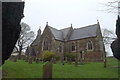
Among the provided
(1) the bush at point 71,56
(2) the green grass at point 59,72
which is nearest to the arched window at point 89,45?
(1) the bush at point 71,56

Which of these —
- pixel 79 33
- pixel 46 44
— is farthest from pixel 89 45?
pixel 46 44

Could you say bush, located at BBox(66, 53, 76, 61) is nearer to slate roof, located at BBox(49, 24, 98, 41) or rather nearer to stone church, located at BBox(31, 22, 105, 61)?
stone church, located at BBox(31, 22, 105, 61)

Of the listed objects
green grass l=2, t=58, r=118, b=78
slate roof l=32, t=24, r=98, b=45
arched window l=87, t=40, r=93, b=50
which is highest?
slate roof l=32, t=24, r=98, b=45

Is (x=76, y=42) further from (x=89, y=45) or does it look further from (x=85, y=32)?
(x=89, y=45)

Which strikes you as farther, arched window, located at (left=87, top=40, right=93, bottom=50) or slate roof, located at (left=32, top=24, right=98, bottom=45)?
slate roof, located at (left=32, top=24, right=98, bottom=45)

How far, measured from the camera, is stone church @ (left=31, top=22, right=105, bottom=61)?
123 ft

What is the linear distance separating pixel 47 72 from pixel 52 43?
3197 centimetres

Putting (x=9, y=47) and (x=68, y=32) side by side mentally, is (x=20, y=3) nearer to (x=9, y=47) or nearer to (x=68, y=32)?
(x=9, y=47)

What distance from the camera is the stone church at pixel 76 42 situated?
37.4m

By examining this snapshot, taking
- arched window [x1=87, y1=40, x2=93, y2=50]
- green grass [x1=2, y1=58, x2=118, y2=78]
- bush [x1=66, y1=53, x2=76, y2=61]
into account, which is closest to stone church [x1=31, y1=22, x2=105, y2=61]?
arched window [x1=87, y1=40, x2=93, y2=50]

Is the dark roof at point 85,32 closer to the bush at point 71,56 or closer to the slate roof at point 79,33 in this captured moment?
the slate roof at point 79,33

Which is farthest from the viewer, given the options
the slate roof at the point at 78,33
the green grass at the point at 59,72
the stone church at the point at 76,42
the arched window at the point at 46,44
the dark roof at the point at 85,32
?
the arched window at the point at 46,44

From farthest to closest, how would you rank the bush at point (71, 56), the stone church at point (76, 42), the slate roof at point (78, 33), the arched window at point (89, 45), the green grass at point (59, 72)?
the slate roof at point (78, 33) → the bush at point (71, 56) → the arched window at point (89, 45) → the stone church at point (76, 42) → the green grass at point (59, 72)

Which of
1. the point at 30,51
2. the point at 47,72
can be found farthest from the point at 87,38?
the point at 47,72
